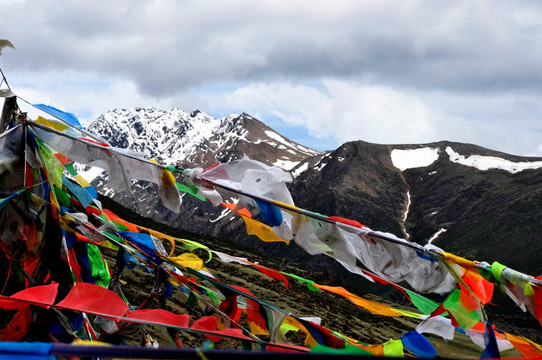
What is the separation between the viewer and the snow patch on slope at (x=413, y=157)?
186875 mm

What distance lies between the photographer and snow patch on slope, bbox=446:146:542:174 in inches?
6053

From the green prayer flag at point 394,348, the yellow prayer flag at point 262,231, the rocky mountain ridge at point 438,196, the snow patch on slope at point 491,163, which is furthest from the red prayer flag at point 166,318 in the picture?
the snow patch on slope at point 491,163

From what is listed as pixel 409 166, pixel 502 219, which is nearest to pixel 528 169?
pixel 502 219

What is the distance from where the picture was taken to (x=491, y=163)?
165500 mm

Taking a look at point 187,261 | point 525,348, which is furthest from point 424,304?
point 187,261

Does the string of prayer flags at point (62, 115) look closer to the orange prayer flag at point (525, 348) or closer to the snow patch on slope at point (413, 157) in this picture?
the orange prayer flag at point (525, 348)

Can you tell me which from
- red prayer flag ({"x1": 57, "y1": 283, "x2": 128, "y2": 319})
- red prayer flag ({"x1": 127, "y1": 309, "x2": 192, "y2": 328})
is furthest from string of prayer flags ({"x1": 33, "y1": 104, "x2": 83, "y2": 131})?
red prayer flag ({"x1": 127, "y1": 309, "x2": 192, "y2": 328})

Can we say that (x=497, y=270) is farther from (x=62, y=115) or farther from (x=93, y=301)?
(x=62, y=115)

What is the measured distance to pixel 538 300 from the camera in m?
3.27

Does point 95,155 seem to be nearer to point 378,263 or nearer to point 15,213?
point 15,213

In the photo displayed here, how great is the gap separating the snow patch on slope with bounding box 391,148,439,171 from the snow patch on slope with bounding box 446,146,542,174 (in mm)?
7514

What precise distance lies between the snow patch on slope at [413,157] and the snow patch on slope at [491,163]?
7514mm

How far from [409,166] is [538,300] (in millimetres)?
191251

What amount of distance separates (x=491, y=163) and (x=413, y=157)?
3301 centimetres
